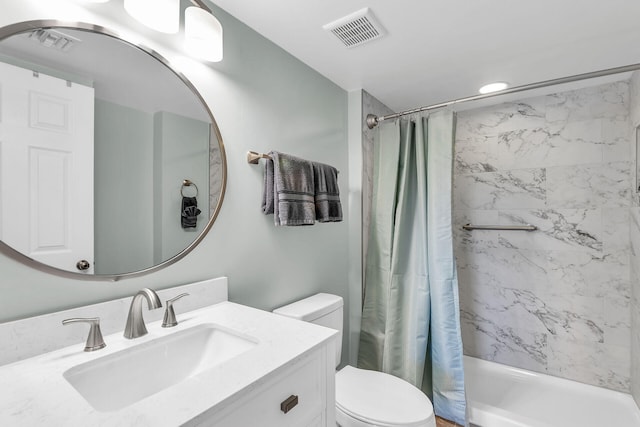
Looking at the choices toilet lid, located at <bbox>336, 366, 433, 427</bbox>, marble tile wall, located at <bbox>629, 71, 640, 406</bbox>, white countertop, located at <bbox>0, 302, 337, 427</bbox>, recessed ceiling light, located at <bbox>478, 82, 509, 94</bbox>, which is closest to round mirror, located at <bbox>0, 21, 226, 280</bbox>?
white countertop, located at <bbox>0, 302, 337, 427</bbox>

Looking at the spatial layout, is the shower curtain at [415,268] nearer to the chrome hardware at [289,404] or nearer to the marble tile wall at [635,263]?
the marble tile wall at [635,263]

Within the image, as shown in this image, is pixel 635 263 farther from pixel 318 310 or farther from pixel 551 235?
pixel 318 310

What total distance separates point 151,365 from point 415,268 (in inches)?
60.1

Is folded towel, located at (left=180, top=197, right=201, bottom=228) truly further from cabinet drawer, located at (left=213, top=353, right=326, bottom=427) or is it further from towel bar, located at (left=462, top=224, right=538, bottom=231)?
towel bar, located at (left=462, top=224, right=538, bottom=231)

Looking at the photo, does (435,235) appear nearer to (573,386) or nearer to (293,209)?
(293,209)

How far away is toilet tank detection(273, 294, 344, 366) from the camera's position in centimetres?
151

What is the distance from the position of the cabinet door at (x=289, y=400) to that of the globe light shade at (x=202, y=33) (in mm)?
1105

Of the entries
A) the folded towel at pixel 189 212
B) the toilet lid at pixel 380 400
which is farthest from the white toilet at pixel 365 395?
the folded towel at pixel 189 212

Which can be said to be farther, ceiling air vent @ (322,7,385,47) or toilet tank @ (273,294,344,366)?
toilet tank @ (273,294,344,366)

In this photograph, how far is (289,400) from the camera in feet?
2.66

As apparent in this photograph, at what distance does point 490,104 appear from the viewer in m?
2.44

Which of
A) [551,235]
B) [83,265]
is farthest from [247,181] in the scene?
[551,235]

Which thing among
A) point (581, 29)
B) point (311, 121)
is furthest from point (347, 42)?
point (581, 29)

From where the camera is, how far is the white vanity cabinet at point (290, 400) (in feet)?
2.19
